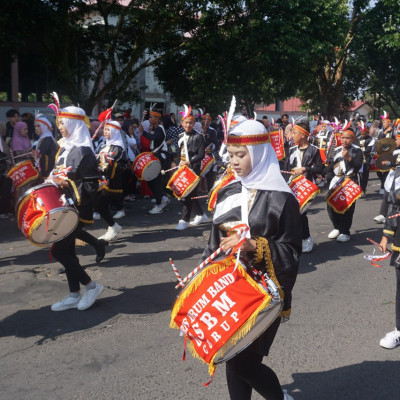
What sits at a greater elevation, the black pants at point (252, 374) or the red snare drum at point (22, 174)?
the red snare drum at point (22, 174)

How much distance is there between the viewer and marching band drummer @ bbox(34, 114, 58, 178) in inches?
353

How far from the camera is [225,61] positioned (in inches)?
669

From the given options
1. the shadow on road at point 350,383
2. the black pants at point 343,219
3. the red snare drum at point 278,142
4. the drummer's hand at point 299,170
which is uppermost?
the red snare drum at point 278,142

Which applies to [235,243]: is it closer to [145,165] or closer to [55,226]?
[55,226]

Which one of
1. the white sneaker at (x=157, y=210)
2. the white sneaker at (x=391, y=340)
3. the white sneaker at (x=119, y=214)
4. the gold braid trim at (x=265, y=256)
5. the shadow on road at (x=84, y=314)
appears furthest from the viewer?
the white sneaker at (x=157, y=210)

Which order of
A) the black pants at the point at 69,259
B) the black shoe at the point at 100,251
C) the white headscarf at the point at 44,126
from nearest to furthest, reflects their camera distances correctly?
the black pants at the point at 69,259, the black shoe at the point at 100,251, the white headscarf at the point at 44,126

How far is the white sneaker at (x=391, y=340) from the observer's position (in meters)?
4.29

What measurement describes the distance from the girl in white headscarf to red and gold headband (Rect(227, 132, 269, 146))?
15.9ft

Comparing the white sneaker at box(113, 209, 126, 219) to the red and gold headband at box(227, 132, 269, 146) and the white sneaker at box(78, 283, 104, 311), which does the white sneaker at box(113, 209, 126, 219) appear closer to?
the white sneaker at box(78, 283, 104, 311)

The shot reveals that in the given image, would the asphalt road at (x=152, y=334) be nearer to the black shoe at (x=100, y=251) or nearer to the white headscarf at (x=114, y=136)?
the black shoe at (x=100, y=251)

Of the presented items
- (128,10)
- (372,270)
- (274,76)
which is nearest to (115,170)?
(372,270)

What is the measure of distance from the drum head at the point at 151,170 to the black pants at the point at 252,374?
22.5ft

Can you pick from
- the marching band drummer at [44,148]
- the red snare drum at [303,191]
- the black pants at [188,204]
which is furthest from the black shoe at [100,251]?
the marching band drummer at [44,148]

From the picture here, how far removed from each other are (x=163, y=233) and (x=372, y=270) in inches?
135
